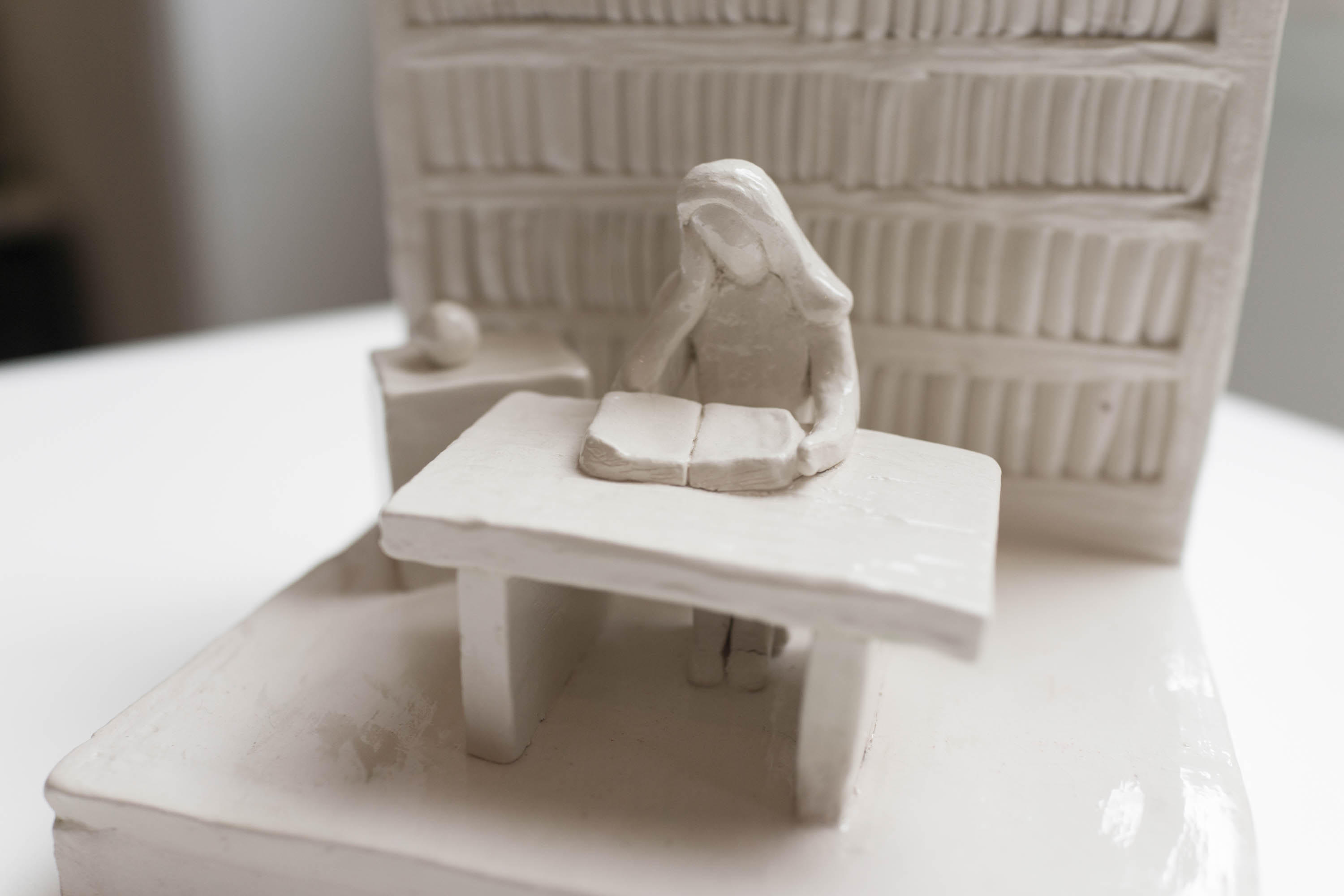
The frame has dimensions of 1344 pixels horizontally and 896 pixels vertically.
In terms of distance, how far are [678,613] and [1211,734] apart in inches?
29.5

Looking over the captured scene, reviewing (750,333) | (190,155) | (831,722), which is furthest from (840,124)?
(190,155)

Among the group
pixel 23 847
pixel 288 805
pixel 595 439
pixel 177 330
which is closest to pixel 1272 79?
pixel 595 439

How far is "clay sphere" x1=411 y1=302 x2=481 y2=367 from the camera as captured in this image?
1707 mm

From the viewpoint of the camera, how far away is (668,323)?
1399 mm

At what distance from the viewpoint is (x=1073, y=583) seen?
1.79 m

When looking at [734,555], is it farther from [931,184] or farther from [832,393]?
[931,184]

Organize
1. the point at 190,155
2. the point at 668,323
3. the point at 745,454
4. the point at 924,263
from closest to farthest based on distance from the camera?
the point at 745,454
the point at 668,323
the point at 924,263
the point at 190,155

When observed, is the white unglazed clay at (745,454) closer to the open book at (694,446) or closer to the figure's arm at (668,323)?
the open book at (694,446)

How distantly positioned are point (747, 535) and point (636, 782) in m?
0.35

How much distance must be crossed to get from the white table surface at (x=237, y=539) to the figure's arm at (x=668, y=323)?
0.83m

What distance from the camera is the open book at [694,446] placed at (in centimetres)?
124

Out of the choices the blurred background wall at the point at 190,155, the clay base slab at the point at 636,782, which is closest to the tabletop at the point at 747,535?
the clay base slab at the point at 636,782

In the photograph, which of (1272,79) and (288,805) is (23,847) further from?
(1272,79)

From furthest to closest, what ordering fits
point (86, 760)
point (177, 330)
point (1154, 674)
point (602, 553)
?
1. point (177, 330)
2. point (1154, 674)
3. point (86, 760)
4. point (602, 553)
